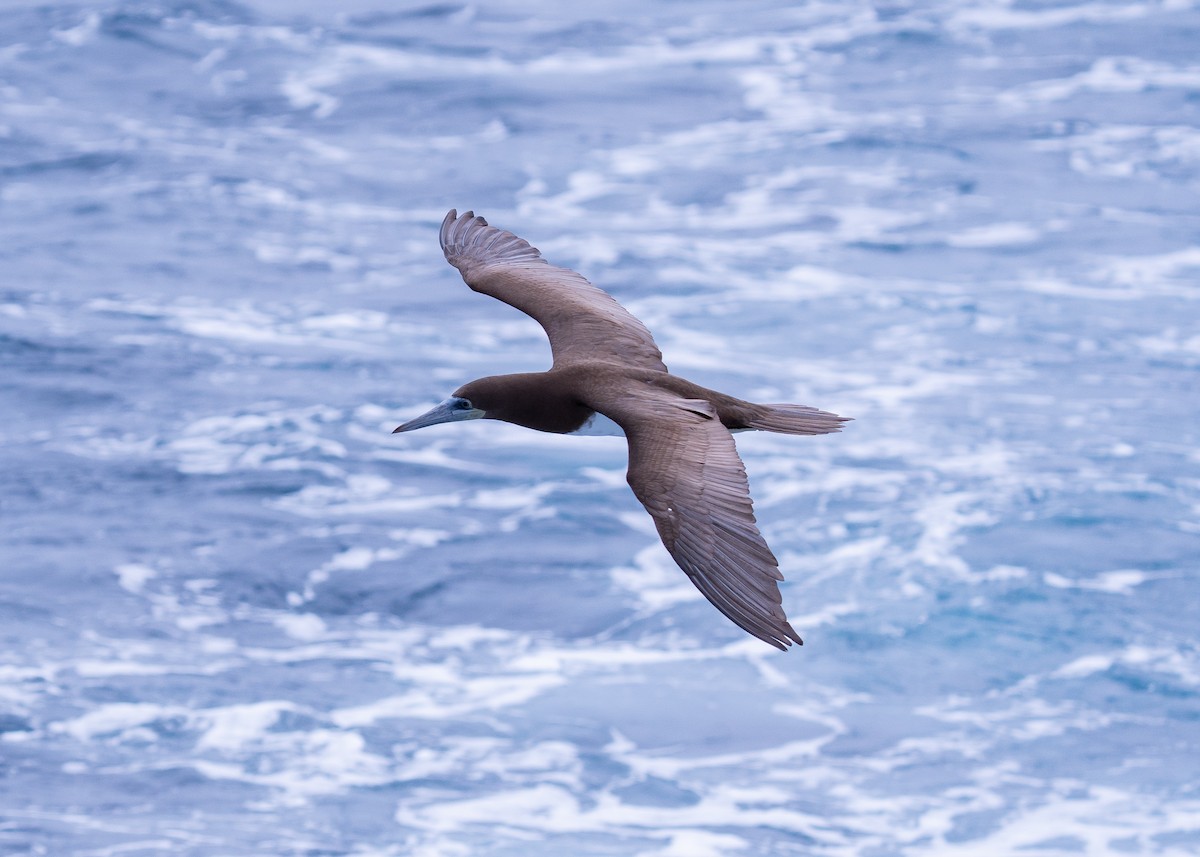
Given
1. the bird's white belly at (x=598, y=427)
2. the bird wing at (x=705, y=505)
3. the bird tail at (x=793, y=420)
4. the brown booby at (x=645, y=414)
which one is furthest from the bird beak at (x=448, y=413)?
the bird tail at (x=793, y=420)

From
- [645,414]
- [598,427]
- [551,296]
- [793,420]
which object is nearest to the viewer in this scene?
[645,414]

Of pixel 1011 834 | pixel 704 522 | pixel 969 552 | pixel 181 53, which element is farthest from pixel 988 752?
pixel 181 53

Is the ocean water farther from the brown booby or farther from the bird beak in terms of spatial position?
the bird beak

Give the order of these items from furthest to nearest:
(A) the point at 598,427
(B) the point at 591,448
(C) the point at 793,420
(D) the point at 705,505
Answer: (B) the point at 591,448, (A) the point at 598,427, (C) the point at 793,420, (D) the point at 705,505

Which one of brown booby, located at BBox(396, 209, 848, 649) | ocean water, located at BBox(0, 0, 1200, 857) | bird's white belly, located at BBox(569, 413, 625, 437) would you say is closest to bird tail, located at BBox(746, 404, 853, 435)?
brown booby, located at BBox(396, 209, 848, 649)

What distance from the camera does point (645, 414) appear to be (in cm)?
935

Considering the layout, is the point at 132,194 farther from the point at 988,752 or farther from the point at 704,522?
the point at 704,522

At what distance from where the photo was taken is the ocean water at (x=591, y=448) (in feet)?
47.2

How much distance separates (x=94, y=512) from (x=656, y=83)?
13.2 m

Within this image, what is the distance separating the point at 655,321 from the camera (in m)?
21.2

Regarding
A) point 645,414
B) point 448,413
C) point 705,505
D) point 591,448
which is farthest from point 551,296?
point 591,448

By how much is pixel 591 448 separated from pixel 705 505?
10.6 metres

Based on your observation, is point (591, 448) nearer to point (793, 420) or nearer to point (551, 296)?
point (551, 296)

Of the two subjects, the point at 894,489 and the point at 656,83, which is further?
the point at 656,83
